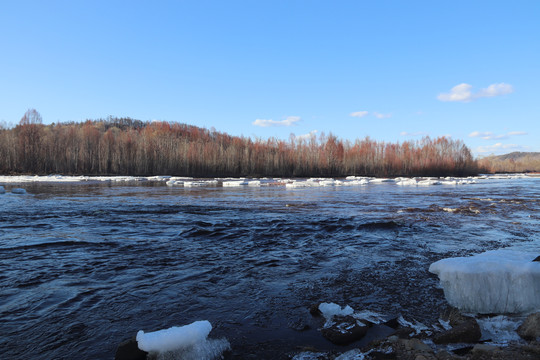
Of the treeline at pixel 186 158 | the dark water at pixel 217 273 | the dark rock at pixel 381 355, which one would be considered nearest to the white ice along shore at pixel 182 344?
the dark water at pixel 217 273

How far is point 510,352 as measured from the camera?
262 centimetres

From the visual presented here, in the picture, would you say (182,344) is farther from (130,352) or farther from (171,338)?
(130,352)

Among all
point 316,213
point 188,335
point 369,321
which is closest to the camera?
point 188,335

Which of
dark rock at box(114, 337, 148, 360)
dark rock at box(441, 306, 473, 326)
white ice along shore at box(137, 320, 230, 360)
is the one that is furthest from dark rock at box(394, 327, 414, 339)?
dark rock at box(114, 337, 148, 360)

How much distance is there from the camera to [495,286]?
146 inches

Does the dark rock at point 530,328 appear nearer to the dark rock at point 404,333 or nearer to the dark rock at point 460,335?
the dark rock at point 460,335

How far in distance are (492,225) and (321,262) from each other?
6002 millimetres

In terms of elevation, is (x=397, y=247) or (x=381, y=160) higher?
(x=381, y=160)

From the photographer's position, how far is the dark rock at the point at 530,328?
302cm

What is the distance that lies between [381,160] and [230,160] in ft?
112

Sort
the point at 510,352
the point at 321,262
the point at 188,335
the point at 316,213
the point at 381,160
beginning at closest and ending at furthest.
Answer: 1. the point at 510,352
2. the point at 188,335
3. the point at 321,262
4. the point at 316,213
5. the point at 381,160

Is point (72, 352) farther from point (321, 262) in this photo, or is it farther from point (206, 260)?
point (321, 262)

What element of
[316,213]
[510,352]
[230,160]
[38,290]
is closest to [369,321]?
[510,352]

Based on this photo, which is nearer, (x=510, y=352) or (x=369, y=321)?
(x=510, y=352)
